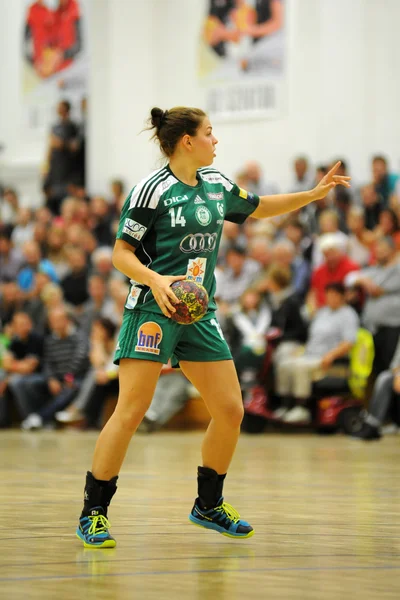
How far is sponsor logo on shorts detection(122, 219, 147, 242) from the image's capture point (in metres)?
4.68

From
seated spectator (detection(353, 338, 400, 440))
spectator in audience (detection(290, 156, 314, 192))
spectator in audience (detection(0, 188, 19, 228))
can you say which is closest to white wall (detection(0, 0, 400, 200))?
spectator in audience (detection(290, 156, 314, 192))

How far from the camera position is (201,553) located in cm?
432

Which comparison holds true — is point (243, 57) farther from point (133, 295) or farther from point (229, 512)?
point (229, 512)

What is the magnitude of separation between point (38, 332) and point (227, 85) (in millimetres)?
6382

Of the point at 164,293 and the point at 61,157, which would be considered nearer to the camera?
the point at 164,293

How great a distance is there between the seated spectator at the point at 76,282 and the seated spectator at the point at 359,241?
4031mm

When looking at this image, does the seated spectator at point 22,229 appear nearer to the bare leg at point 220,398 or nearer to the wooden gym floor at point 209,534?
the wooden gym floor at point 209,534

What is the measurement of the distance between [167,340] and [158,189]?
0.62 metres

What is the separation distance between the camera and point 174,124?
4.88 meters

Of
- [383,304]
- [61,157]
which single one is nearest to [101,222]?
[61,157]

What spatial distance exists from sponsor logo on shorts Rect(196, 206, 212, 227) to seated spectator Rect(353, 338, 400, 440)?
6712 mm

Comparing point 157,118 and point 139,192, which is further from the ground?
point 157,118

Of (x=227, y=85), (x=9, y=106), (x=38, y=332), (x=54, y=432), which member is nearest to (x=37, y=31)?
(x=9, y=106)

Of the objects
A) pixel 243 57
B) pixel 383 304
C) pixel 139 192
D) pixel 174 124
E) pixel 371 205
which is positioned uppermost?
pixel 243 57
